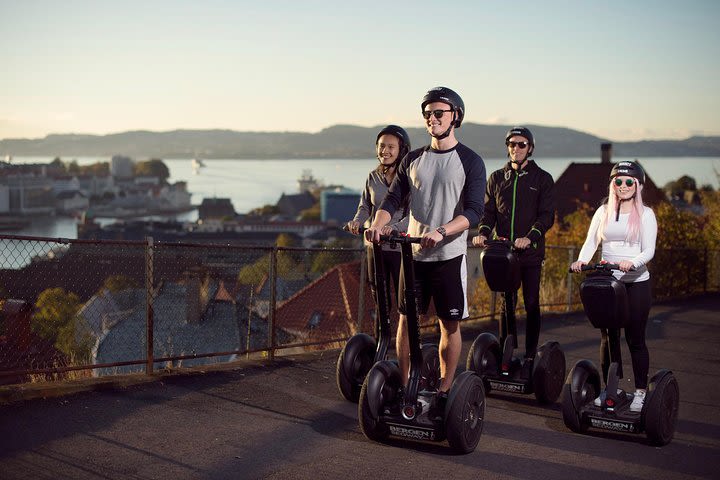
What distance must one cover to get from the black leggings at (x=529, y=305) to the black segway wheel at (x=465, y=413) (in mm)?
1490

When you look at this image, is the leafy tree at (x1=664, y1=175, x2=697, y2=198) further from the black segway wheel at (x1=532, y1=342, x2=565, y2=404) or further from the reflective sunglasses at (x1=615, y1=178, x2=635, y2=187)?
the reflective sunglasses at (x1=615, y1=178, x2=635, y2=187)

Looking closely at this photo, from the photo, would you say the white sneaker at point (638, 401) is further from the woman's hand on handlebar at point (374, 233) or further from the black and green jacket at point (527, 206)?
the woman's hand on handlebar at point (374, 233)

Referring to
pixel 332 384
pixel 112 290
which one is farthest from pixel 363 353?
pixel 112 290

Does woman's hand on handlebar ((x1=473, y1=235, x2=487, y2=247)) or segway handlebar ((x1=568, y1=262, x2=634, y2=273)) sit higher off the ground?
woman's hand on handlebar ((x1=473, y1=235, x2=487, y2=247))

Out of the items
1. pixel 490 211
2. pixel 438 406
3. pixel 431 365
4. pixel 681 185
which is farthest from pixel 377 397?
pixel 681 185

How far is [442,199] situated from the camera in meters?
5.30

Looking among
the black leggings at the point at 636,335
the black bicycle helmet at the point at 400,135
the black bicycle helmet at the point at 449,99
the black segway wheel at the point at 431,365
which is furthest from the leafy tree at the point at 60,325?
the black bicycle helmet at the point at 449,99

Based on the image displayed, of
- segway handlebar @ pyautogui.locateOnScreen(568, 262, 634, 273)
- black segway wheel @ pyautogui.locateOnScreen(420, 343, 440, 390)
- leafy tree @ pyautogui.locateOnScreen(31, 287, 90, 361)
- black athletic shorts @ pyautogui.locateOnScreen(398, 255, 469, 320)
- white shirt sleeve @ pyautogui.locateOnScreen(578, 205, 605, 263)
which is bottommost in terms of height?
leafy tree @ pyautogui.locateOnScreen(31, 287, 90, 361)

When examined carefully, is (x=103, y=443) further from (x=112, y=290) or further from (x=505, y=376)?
(x=112, y=290)

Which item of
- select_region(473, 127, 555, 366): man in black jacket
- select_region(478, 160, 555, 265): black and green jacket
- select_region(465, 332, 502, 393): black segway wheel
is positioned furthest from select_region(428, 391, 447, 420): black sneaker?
select_region(478, 160, 555, 265): black and green jacket

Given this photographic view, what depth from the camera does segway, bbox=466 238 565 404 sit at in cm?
656

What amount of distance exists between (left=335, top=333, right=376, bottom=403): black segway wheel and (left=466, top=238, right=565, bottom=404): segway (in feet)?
2.54

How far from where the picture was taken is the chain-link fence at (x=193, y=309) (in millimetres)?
8102

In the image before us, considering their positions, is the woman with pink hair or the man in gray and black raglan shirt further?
the woman with pink hair
